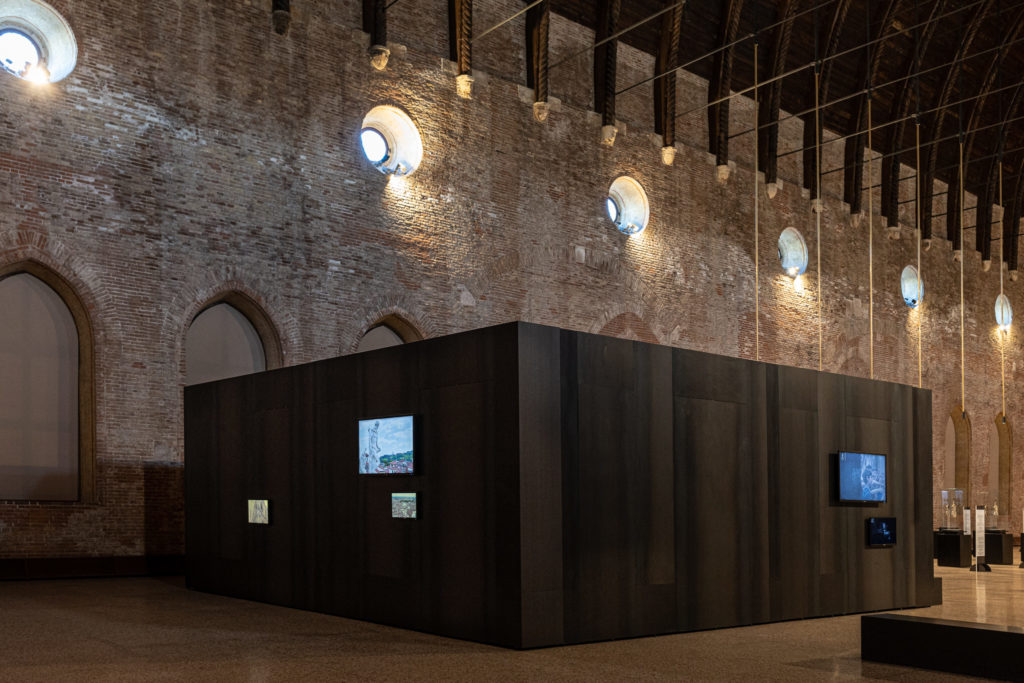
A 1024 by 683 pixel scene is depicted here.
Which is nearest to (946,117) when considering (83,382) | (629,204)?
(629,204)

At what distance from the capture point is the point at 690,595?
1055 cm

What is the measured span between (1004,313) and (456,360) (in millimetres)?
32654

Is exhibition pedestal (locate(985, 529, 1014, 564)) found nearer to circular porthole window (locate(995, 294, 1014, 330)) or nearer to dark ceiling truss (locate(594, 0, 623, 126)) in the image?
dark ceiling truss (locate(594, 0, 623, 126))

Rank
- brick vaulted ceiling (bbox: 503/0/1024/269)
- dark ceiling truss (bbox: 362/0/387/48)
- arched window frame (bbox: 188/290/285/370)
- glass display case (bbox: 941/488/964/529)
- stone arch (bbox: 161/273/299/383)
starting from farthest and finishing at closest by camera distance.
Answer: brick vaulted ceiling (bbox: 503/0/1024/269) < glass display case (bbox: 941/488/964/529) < dark ceiling truss (bbox: 362/0/387/48) < arched window frame (bbox: 188/290/285/370) < stone arch (bbox: 161/273/299/383)

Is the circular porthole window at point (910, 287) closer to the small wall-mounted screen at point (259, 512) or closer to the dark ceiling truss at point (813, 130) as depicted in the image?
the dark ceiling truss at point (813, 130)

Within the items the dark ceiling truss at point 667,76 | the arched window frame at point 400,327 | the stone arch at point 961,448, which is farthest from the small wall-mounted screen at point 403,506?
the stone arch at point 961,448

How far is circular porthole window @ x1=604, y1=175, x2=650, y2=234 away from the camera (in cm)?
2392

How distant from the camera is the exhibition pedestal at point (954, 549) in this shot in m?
22.1

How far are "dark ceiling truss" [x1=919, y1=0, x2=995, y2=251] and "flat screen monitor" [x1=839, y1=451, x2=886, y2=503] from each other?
47.3 feet

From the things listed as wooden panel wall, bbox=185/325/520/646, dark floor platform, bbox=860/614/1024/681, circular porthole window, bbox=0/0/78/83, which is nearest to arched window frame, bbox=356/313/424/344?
wooden panel wall, bbox=185/325/520/646

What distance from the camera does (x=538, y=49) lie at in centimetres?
2164

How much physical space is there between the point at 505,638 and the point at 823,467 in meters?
5.13

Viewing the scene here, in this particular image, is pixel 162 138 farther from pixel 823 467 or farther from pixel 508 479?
pixel 823 467

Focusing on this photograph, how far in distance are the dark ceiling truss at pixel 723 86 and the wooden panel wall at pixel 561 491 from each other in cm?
1284
